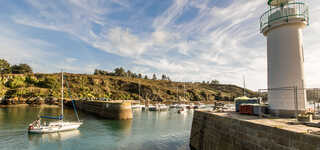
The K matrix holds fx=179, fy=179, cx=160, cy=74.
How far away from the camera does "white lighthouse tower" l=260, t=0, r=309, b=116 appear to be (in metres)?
12.1

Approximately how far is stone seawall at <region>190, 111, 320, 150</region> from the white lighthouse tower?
202 cm

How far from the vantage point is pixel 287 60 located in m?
12.5

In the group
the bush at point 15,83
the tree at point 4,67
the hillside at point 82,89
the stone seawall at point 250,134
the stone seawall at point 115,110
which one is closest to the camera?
the stone seawall at point 250,134

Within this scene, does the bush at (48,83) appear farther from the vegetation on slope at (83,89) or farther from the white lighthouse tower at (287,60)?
the white lighthouse tower at (287,60)

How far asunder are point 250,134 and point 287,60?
639 cm

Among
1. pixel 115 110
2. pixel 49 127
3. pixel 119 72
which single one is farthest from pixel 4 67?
pixel 49 127

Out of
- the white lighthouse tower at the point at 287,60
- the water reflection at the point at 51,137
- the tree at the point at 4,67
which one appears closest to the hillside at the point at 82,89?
the tree at the point at 4,67

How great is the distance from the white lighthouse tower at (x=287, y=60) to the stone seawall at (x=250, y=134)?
2018mm

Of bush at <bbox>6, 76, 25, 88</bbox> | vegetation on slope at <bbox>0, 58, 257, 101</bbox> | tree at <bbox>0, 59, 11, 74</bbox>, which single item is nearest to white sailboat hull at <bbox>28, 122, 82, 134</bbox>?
vegetation on slope at <bbox>0, 58, 257, 101</bbox>

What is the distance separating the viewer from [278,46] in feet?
42.5

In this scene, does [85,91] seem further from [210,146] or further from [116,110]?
[210,146]

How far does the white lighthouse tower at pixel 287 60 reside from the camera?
12.1m

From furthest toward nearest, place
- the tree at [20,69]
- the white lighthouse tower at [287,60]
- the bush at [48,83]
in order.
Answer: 1. the tree at [20,69]
2. the bush at [48,83]
3. the white lighthouse tower at [287,60]

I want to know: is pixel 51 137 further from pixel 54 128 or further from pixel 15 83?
pixel 15 83
